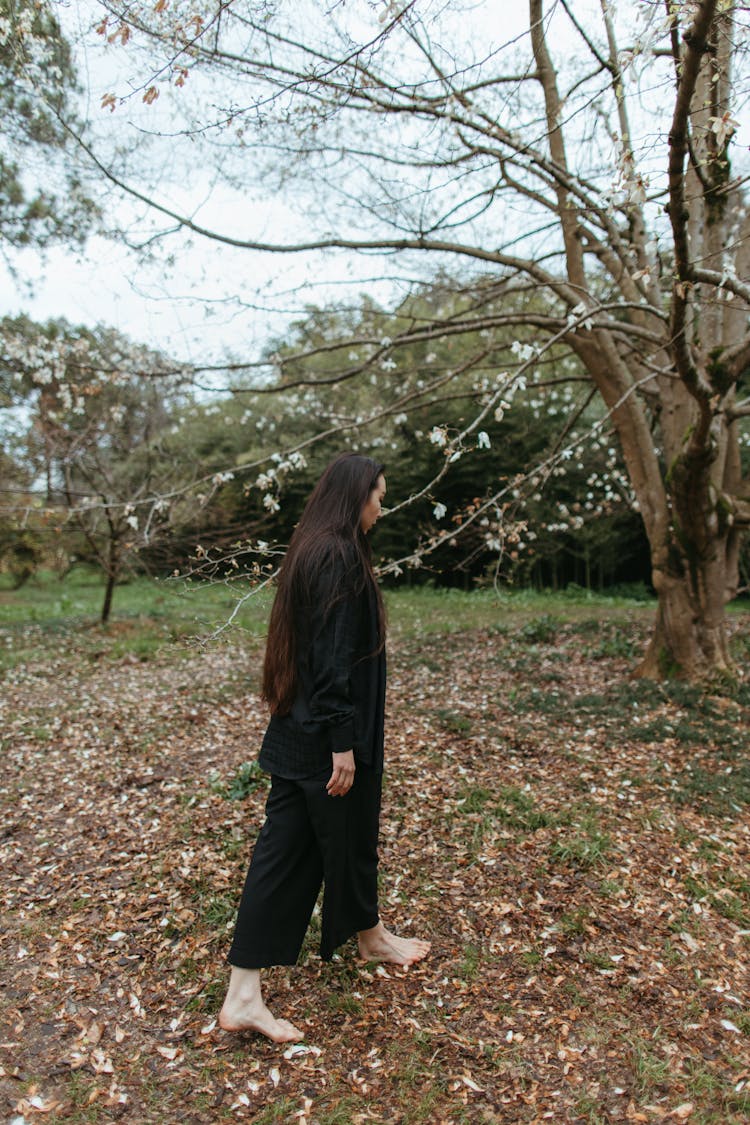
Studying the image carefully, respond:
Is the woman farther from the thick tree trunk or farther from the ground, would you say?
the thick tree trunk

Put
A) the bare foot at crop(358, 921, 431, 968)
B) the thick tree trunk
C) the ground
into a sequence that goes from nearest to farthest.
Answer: the ground, the bare foot at crop(358, 921, 431, 968), the thick tree trunk

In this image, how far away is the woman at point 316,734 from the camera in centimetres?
215

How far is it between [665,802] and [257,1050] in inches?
96.3

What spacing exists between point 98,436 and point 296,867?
7.80 meters

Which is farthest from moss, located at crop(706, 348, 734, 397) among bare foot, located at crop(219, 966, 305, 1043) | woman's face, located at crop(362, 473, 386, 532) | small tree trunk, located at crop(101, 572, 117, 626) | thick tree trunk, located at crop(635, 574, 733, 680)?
small tree trunk, located at crop(101, 572, 117, 626)

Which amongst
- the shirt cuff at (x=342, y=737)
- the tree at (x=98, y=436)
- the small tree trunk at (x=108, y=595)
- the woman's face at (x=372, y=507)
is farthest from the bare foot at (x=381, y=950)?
the small tree trunk at (x=108, y=595)

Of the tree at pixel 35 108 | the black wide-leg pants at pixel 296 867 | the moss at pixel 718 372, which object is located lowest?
the black wide-leg pants at pixel 296 867

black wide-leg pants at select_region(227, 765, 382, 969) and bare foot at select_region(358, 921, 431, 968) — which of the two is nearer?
black wide-leg pants at select_region(227, 765, 382, 969)

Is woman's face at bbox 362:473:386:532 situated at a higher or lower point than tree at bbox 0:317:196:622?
lower

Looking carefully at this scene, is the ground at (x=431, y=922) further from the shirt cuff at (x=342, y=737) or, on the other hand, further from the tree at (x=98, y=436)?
the tree at (x=98, y=436)

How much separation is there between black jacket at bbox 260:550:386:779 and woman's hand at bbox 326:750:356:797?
3 cm

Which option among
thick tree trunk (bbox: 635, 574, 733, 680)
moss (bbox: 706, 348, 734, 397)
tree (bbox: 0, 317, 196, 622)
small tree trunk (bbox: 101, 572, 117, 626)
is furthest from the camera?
small tree trunk (bbox: 101, 572, 117, 626)

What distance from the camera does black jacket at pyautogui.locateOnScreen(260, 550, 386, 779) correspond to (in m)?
2.13

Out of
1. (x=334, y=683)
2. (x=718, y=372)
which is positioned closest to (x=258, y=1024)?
(x=334, y=683)
